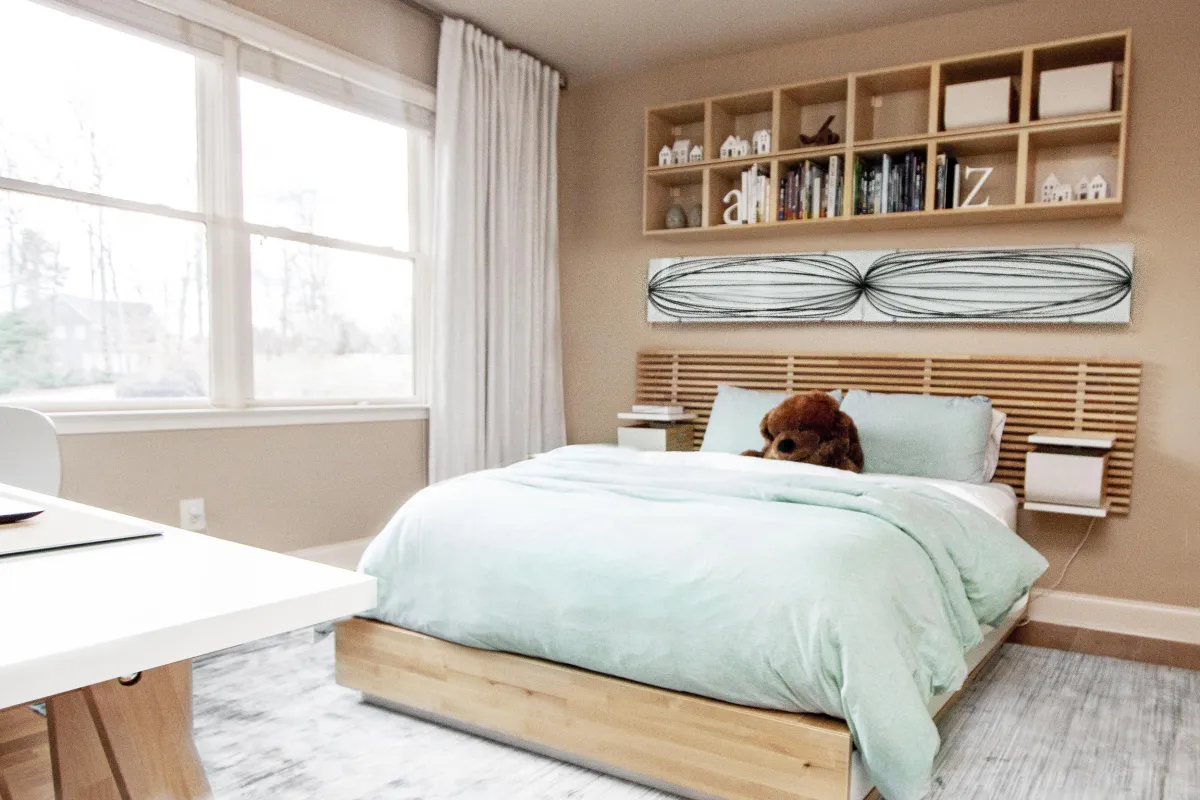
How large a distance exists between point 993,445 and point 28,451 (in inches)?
124

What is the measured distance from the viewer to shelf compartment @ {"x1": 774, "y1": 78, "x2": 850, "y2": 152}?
12.0 ft

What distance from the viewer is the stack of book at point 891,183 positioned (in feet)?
11.2

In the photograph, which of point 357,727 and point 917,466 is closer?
point 357,727

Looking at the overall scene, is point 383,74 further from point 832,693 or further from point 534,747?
point 832,693

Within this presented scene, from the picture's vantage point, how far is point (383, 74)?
3570mm

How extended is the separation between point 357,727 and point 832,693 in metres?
1.26

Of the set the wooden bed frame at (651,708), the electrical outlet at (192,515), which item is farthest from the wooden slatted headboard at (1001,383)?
the electrical outlet at (192,515)

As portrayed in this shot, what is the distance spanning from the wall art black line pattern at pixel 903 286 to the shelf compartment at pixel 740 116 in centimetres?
57

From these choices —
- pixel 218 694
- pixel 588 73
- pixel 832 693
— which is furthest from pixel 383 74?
pixel 832 693

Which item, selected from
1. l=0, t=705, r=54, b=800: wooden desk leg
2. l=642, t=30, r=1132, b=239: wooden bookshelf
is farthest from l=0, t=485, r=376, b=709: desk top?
l=642, t=30, r=1132, b=239: wooden bookshelf

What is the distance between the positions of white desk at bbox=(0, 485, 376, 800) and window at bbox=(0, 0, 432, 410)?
1.96 m

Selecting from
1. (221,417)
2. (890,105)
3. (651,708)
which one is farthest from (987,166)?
(221,417)

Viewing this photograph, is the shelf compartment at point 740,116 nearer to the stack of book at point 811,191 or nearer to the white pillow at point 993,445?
the stack of book at point 811,191

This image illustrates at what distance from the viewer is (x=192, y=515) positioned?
2.91 meters
